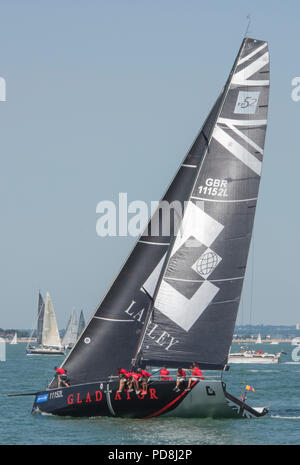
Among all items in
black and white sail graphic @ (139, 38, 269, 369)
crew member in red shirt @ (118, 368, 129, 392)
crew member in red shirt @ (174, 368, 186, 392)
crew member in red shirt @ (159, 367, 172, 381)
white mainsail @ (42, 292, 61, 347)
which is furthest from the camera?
white mainsail @ (42, 292, 61, 347)

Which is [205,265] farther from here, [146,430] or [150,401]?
[146,430]

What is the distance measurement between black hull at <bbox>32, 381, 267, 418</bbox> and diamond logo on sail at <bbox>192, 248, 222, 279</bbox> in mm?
3580

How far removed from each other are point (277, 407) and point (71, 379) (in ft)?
37.1

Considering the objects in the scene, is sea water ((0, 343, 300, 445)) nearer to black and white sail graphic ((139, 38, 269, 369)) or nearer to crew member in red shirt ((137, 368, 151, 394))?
crew member in red shirt ((137, 368, 151, 394))

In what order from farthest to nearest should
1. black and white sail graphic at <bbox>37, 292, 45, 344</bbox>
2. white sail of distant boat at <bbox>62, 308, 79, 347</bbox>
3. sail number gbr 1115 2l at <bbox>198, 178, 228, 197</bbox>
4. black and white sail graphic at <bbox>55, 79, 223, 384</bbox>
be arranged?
white sail of distant boat at <bbox>62, 308, 79, 347</bbox>, black and white sail graphic at <bbox>37, 292, 45, 344</bbox>, black and white sail graphic at <bbox>55, 79, 223, 384</bbox>, sail number gbr 1115 2l at <bbox>198, 178, 228, 197</bbox>

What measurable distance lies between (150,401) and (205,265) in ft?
15.2

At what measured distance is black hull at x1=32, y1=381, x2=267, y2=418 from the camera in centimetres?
2927

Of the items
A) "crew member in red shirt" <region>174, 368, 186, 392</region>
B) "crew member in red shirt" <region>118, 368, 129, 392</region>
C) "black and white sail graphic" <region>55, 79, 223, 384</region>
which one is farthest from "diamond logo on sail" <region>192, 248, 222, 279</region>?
"crew member in red shirt" <region>118, 368, 129, 392</region>

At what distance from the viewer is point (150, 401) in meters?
29.4

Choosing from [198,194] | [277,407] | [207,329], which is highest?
[198,194]
